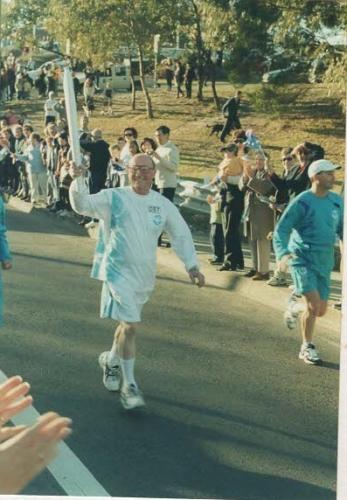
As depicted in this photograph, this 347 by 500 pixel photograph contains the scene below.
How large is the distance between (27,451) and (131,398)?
4.07 metres

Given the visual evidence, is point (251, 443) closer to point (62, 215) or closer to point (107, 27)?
point (107, 27)

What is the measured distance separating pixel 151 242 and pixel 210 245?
179 inches

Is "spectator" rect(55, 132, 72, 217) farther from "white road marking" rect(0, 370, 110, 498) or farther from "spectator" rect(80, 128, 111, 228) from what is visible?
"white road marking" rect(0, 370, 110, 498)

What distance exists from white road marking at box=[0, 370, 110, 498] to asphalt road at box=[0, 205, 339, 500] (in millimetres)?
45

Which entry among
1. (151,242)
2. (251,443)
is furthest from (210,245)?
(251,443)

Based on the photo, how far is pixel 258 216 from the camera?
9938 mm

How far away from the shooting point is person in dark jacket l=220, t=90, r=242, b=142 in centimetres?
1048

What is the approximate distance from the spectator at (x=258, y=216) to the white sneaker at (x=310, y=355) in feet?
7.80

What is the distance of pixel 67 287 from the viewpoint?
9.47m

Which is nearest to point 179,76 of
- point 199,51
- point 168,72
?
point 199,51

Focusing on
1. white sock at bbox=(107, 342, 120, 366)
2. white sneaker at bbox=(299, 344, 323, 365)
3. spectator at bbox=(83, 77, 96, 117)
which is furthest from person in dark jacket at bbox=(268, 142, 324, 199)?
white sock at bbox=(107, 342, 120, 366)

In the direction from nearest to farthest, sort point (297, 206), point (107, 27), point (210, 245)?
point (297, 206)
point (107, 27)
point (210, 245)

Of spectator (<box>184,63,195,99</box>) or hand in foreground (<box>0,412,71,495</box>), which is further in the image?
spectator (<box>184,63,195,99</box>)

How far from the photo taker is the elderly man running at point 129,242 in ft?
20.9
